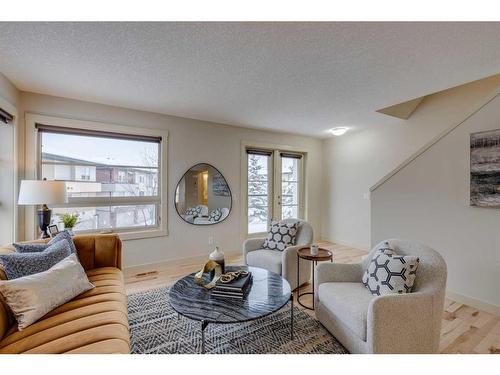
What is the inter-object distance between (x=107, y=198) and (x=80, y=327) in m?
2.31

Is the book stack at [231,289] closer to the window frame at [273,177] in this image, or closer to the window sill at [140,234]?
the window sill at [140,234]

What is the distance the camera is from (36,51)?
191 cm

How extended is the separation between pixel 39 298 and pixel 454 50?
3373 mm

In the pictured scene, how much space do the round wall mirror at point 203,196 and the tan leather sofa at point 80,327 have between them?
194 cm

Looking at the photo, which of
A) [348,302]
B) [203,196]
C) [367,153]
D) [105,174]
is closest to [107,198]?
[105,174]

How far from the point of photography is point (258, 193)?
4.66 m

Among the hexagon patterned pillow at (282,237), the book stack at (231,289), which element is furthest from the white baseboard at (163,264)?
the book stack at (231,289)

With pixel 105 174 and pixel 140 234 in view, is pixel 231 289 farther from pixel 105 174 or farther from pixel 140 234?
pixel 105 174

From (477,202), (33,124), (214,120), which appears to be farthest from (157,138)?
(477,202)

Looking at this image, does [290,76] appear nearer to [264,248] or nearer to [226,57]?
[226,57]

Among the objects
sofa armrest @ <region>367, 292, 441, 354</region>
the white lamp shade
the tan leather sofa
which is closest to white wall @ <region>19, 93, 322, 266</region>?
the white lamp shade

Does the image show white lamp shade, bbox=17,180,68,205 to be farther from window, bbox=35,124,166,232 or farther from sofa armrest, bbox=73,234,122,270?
window, bbox=35,124,166,232

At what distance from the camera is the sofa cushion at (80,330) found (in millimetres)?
1144

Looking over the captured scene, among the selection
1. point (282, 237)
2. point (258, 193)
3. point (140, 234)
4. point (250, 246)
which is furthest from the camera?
point (258, 193)
